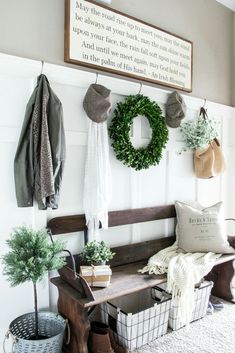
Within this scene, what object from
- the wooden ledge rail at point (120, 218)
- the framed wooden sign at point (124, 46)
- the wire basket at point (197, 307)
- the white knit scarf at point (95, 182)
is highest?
the framed wooden sign at point (124, 46)

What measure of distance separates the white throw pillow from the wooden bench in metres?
0.11

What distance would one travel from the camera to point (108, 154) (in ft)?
7.47

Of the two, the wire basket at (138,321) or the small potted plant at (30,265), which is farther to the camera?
the wire basket at (138,321)

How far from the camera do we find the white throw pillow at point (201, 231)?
2512 mm

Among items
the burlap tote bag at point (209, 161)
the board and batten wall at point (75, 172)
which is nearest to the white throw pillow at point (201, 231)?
the board and batten wall at point (75, 172)

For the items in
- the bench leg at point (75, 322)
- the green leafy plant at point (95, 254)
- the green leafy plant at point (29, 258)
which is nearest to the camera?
the green leafy plant at point (29, 258)

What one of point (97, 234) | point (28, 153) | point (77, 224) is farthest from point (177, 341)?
point (28, 153)

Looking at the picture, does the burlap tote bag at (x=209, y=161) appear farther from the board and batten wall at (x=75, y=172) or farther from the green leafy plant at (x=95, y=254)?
the green leafy plant at (x=95, y=254)

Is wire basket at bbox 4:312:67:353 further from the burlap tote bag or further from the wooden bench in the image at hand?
the burlap tote bag

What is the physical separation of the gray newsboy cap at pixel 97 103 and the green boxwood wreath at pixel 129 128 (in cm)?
18

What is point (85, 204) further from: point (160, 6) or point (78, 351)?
point (160, 6)

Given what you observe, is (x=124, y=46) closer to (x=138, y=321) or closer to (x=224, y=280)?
(x=138, y=321)

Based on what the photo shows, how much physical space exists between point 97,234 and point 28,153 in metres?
0.78

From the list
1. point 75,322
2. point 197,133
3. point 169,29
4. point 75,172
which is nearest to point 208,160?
point 197,133
